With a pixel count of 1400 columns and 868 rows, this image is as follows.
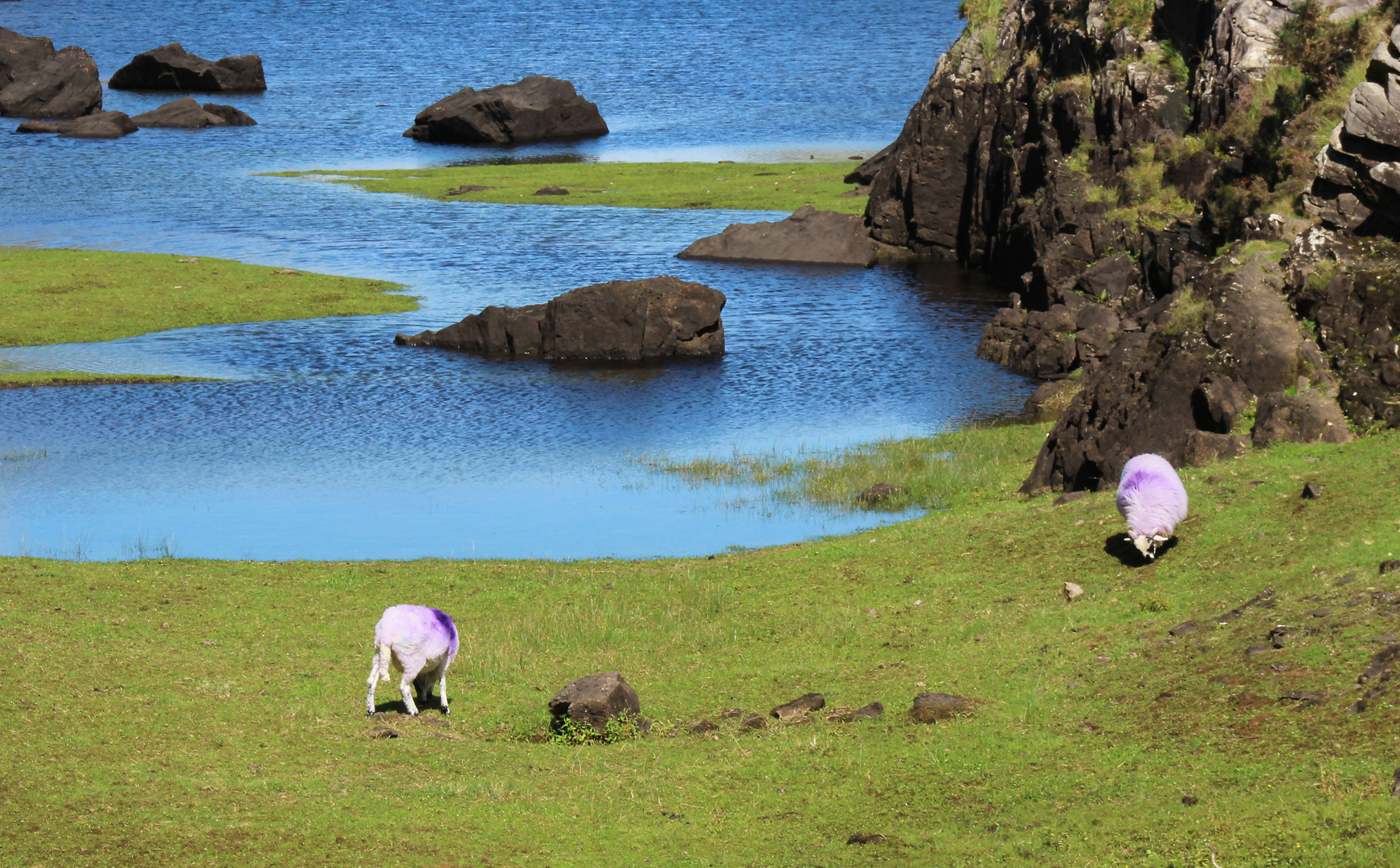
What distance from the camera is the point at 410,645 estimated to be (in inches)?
730

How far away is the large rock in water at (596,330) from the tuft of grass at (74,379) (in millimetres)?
8712

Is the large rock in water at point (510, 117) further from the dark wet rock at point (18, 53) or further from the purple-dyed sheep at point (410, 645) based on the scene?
the purple-dyed sheep at point (410, 645)

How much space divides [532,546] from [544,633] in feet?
26.2

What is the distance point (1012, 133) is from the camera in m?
64.2

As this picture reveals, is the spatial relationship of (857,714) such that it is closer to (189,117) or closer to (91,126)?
(91,126)

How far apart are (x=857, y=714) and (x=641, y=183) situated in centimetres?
7555

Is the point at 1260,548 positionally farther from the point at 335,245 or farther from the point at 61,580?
the point at 335,245

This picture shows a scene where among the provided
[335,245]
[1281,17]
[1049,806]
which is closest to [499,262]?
[335,245]

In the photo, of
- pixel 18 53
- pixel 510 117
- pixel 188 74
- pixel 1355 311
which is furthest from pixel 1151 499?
pixel 188 74

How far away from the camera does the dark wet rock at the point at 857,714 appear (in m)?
18.1

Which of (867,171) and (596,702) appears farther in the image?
(867,171)

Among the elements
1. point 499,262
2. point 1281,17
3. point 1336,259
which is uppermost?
point 1281,17

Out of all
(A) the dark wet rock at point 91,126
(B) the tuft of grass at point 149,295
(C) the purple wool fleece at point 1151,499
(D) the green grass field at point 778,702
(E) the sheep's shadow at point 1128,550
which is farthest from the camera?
(A) the dark wet rock at point 91,126

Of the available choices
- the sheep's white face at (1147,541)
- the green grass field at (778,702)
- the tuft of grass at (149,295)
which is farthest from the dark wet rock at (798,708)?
the tuft of grass at (149,295)
